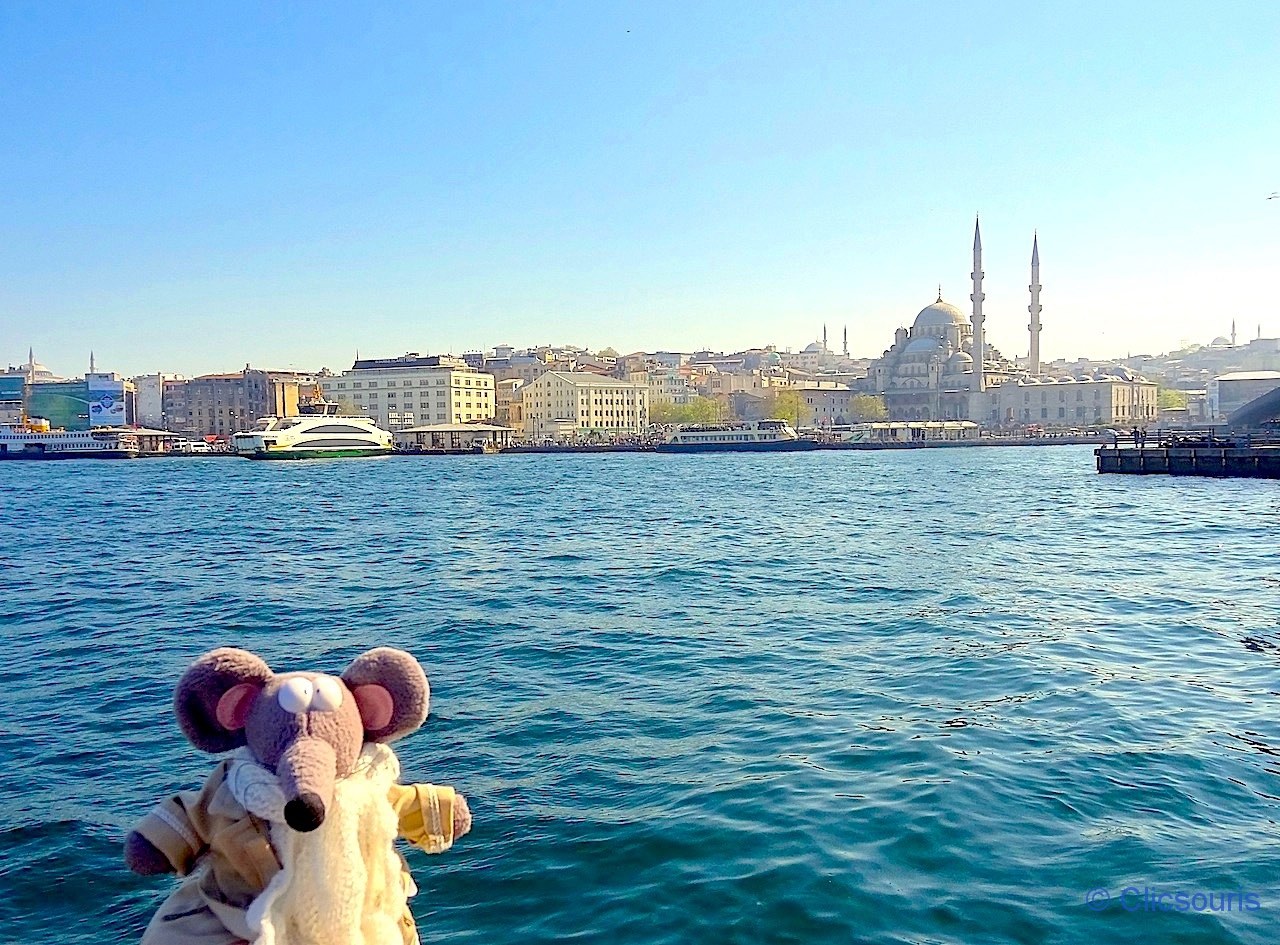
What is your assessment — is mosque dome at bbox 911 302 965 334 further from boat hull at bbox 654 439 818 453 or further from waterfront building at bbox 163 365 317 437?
waterfront building at bbox 163 365 317 437

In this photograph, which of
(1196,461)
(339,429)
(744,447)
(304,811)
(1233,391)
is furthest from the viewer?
(1233,391)

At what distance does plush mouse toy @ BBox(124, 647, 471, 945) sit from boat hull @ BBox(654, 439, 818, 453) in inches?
3584

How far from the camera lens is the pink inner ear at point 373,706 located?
8.46 feet

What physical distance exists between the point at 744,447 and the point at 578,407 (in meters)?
21.7

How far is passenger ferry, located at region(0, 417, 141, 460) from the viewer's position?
87.9 m

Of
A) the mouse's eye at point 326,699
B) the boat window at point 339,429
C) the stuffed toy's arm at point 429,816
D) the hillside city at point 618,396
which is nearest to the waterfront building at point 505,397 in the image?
the hillside city at point 618,396

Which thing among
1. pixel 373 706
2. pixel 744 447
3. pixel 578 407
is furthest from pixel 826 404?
pixel 373 706

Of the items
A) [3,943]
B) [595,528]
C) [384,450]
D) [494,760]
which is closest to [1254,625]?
[494,760]

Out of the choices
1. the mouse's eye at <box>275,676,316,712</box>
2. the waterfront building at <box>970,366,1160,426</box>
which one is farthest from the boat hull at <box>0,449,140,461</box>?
the mouse's eye at <box>275,676,316,712</box>

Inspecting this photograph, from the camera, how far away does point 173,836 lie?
8.00ft

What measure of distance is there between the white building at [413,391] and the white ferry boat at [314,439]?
2067cm

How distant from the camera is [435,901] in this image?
184 inches

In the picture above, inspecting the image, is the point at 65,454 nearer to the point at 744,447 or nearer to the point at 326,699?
the point at 744,447

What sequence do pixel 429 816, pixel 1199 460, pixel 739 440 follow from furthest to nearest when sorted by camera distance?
pixel 739 440, pixel 1199 460, pixel 429 816
